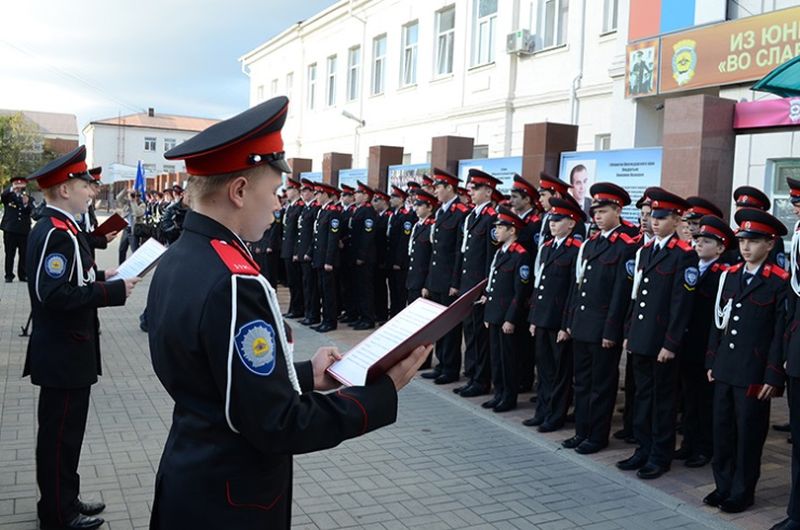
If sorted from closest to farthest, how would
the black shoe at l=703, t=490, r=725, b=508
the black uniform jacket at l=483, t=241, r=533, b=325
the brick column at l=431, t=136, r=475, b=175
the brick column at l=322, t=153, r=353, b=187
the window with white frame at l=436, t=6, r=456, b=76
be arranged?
1. the black shoe at l=703, t=490, r=725, b=508
2. the black uniform jacket at l=483, t=241, r=533, b=325
3. the brick column at l=431, t=136, r=475, b=175
4. the brick column at l=322, t=153, r=353, b=187
5. the window with white frame at l=436, t=6, r=456, b=76

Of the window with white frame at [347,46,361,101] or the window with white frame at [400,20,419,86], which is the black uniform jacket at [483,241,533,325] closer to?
the window with white frame at [400,20,419,86]

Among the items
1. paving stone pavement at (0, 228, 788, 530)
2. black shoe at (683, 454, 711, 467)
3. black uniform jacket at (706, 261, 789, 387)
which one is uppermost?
black uniform jacket at (706, 261, 789, 387)

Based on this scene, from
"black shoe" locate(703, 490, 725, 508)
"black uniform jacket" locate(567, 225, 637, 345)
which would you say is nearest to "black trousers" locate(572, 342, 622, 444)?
"black uniform jacket" locate(567, 225, 637, 345)

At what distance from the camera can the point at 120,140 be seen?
7600 centimetres

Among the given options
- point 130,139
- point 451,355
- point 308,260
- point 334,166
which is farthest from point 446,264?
point 130,139

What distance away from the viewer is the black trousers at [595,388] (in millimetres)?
6004

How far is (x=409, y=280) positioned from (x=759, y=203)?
13.9 ft

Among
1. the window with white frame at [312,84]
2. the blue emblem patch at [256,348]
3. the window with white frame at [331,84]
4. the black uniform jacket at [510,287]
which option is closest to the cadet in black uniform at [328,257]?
the black uniform jacket at [510,287]

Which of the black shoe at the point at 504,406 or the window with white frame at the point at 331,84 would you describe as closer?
the black shoe at the point at 504,406

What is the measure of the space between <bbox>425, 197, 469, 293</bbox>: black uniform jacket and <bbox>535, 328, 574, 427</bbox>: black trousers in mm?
2037

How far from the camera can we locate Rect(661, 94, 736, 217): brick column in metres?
7.48

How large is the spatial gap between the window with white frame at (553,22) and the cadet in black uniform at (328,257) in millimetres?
7374

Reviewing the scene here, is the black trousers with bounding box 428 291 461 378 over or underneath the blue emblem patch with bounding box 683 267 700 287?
underneath

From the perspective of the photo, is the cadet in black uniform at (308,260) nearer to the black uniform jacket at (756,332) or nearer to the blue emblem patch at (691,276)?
the blue emblem patch at (691,276)
